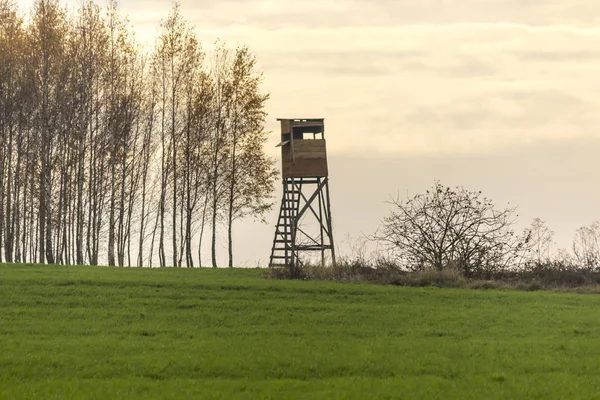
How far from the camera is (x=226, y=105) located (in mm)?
42344

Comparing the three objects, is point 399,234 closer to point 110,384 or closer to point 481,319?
point 481,319

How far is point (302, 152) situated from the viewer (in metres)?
35.2

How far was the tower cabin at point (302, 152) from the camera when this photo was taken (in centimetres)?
3503

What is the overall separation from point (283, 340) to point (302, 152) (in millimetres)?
18926

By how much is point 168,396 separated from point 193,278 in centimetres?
1475

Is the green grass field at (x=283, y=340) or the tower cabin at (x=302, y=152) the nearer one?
the green grass field at (x=283, y=340)

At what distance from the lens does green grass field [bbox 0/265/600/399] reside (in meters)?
13.3

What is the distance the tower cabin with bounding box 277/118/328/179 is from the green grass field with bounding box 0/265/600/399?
9.71 meters

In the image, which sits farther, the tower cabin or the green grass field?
the tower cabin

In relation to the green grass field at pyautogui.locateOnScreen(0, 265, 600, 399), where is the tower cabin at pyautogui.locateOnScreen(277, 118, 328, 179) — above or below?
above

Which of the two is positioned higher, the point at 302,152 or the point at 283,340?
the point at 302,152

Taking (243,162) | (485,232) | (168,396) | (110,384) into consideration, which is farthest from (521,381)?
(243,162)

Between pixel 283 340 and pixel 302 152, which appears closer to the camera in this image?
pixel 283 340

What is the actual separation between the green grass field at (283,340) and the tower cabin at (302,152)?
31.8 feet
